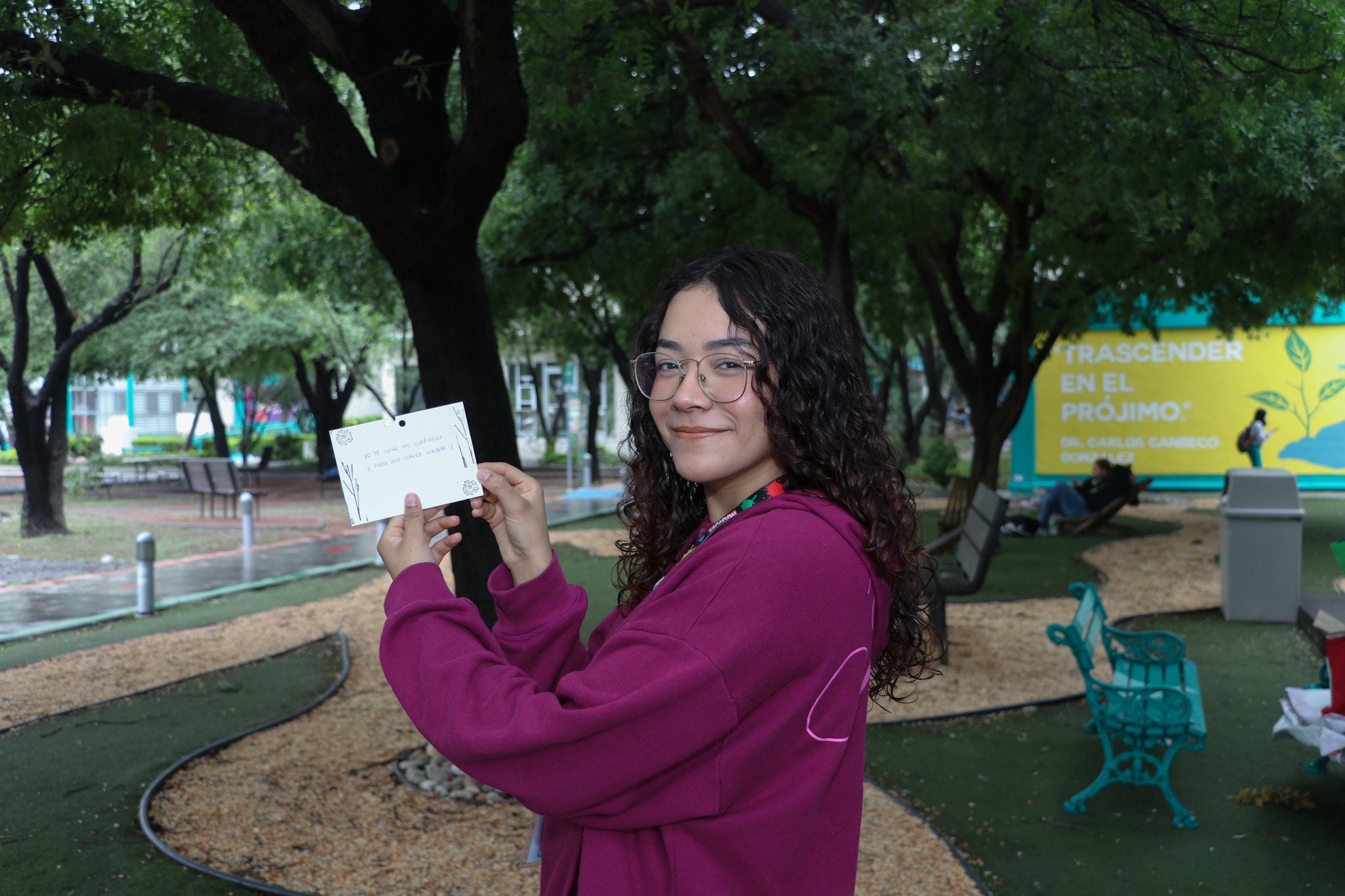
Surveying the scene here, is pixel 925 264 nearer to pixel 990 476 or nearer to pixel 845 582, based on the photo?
pixel 990 476

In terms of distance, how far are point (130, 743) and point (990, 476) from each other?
11.9 meters

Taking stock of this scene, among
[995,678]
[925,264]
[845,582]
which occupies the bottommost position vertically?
[995,678]

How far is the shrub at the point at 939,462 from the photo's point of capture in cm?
2383

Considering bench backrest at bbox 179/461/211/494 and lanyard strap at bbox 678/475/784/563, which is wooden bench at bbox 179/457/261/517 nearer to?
bench backrest at bbox 179/461/211/494

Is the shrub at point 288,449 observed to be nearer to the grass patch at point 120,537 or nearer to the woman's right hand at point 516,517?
the grass patch at point 120,537

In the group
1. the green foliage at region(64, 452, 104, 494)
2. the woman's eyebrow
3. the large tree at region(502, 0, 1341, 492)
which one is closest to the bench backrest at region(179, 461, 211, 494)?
the green foliage at region(64, 452, 104, 494)

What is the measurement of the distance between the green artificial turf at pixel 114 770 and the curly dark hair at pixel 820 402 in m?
3.38

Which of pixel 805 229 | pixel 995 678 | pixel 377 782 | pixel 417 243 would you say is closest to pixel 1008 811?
pixel 995 678

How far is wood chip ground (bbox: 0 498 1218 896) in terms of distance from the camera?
4.21 meters

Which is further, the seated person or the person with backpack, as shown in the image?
the person with backpack

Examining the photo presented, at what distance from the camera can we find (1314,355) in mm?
21656

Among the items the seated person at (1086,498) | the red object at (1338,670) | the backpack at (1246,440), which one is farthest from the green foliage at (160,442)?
the red object at (1338,670)

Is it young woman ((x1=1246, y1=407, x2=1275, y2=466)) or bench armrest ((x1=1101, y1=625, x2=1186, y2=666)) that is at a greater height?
young woman ((x1=1246, y1=407, x2=1275, y2=466))

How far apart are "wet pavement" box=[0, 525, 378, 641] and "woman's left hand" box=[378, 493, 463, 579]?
8.54 m
